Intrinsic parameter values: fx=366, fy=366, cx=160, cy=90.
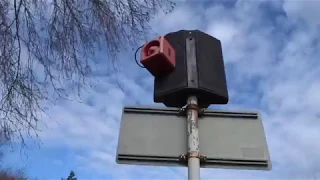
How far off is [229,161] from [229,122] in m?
0.20

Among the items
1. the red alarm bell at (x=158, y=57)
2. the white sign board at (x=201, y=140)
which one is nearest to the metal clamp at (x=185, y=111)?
the white sign board at (x=201, y=140)

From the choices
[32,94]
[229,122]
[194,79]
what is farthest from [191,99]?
[32,94]

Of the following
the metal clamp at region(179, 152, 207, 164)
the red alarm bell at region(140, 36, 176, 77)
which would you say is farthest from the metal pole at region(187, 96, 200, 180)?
the red alarm bell at region(140, 36, 176, 77)

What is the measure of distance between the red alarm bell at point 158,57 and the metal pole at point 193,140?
0.19 metres

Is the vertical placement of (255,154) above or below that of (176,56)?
below

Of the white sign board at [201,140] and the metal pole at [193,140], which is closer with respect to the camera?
the metal pole at [193,140]

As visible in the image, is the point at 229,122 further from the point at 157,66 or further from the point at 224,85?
the point at 157,66

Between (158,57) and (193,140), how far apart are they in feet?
1.33

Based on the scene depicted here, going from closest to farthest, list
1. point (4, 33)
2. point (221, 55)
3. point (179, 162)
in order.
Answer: point (179, 162), point (221, 55), point (4, 33)

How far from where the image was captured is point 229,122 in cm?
172

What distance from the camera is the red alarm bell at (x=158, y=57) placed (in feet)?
5.48

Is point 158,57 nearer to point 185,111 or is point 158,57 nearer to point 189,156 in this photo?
point 185,111

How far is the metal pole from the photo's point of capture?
1.47 metres

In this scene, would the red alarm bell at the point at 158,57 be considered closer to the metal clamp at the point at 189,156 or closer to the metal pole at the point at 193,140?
the metal pole at the point at 193,140
